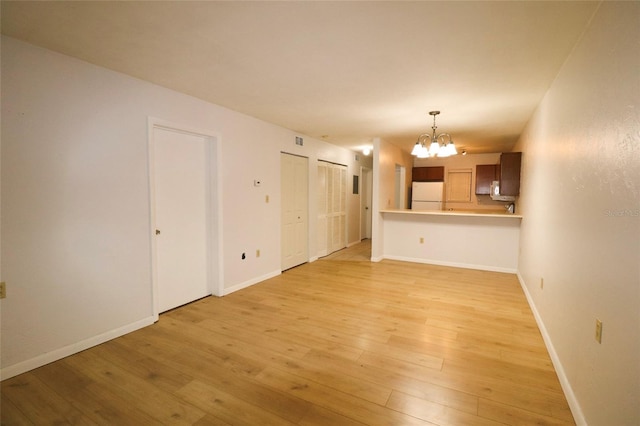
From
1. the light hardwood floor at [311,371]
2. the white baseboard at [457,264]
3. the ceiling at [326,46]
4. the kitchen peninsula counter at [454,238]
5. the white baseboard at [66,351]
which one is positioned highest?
the ceiling at [326,46]

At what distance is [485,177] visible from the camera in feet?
23.0

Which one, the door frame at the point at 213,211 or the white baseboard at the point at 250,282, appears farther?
the white baseboard at the point at 250,282

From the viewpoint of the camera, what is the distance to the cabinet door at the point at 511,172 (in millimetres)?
4755

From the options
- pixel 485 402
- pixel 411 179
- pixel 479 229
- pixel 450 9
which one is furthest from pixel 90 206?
pixel 411 179

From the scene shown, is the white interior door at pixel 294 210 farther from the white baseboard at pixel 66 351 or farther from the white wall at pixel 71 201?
the white baseboard at pixel 66 351

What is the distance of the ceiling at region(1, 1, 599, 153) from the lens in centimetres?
174

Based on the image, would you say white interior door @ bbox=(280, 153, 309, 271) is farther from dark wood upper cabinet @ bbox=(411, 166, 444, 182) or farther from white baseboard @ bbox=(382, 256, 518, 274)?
dark wood upper cabinet @ bbox=(411, 166, 444, 182)

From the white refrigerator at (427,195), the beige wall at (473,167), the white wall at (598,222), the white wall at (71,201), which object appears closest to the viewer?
the white wall at (598,222)

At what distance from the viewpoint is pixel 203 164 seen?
11.8ft

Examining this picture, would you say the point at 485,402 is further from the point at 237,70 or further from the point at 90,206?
the point at 90,206

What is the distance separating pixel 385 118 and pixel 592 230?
2910 millimetres

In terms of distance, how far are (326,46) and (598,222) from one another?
78.6 inches

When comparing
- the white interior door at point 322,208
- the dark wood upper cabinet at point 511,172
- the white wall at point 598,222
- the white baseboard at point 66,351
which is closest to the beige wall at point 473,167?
the dark wood upper cabinet at point 511,172

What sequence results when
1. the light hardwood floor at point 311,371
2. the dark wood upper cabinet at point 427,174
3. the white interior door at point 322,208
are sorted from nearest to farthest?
the light hardwood floor at point 311,371 < the white interior door at point 322,208 < the dark wood upper cabinet at point 427,174
